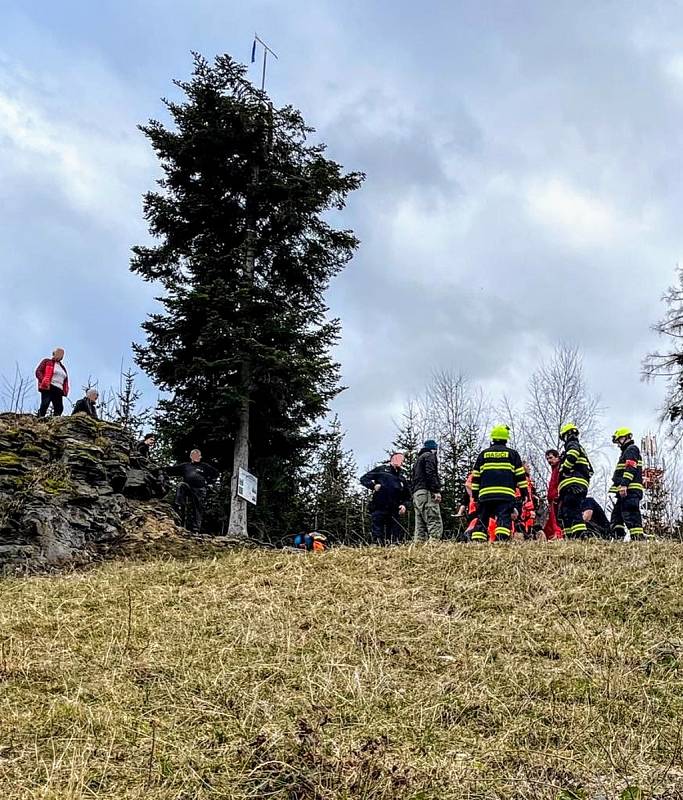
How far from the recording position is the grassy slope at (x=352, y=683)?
4047mm

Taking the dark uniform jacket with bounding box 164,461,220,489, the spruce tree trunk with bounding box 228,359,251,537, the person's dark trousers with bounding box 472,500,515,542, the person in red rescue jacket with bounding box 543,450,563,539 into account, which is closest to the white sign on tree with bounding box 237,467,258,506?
the dark uniform jacket with bounding box 164,461,220,489

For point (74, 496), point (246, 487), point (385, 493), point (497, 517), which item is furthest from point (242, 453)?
point (497, 517)

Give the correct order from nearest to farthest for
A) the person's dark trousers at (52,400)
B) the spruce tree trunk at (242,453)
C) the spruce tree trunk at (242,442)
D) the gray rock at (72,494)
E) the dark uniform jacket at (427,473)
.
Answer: the gray rock at (72,494)
the dark uniform jacket at (427,473)
the person's dark trousers at (52,400)
the spruce tree trunk at (242,453)
the spruce tree trunk at (242,442)

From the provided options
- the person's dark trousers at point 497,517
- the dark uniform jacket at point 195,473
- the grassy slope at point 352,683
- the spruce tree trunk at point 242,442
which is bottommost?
the grassy slope at point 352,683

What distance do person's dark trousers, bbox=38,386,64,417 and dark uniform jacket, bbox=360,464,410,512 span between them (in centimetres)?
671

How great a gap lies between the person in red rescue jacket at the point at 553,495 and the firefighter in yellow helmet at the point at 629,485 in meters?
1.04

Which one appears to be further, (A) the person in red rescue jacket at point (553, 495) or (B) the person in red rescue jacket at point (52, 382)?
(B) the person in red rescue jacket at point (52, 382)

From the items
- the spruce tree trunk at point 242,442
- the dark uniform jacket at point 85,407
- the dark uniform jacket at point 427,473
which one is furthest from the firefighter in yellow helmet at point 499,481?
the dark uniform jacket at point 85,407

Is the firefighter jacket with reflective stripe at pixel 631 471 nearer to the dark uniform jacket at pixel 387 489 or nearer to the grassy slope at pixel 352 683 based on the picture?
the grassy slope at pixel 352 683

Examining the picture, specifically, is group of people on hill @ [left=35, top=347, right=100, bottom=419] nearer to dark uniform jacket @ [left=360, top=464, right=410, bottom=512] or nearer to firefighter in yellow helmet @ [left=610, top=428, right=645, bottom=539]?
dark uniform jacket @ [left=360, top=464, right=410, bottom=512]

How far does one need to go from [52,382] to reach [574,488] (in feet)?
33.9

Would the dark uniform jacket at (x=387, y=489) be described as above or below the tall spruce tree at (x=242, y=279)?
below

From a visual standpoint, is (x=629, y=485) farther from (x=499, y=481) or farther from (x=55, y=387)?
(x=55, y=387)

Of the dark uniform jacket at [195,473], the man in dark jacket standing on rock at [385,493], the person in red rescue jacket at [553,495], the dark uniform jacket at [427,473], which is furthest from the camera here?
the dark uniform jacket at [195,473]
